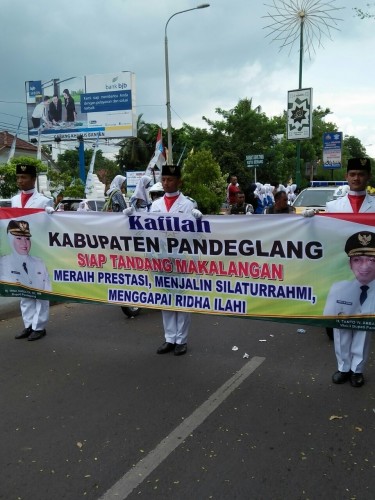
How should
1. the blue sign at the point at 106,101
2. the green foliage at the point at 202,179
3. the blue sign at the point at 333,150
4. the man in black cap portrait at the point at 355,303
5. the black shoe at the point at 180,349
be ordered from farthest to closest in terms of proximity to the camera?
the blue sign at the point at 106,101, the blue sign at the point at 333,150, the green foliage at the point at 202,179, the black shoe at the point at 180,349, the man in black cap portrait at the point at 355,303

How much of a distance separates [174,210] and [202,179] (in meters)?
15.6

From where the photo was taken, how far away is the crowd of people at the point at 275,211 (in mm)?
4027

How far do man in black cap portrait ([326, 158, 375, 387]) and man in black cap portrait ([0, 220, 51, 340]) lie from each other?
311 centimetres

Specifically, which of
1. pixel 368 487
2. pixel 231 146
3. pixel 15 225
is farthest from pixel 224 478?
pixel 231 146

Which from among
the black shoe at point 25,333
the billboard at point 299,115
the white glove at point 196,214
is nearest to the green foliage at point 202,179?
the billboard at point 299,115

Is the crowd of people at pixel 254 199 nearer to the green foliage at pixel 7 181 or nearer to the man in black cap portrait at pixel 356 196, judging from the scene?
the man in black cap portrait at pixel 356 196

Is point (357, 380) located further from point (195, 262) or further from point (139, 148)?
point (139, 148)

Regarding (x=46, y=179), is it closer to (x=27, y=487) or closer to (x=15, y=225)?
(x=15, y=225)

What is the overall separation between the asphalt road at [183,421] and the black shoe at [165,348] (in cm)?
8

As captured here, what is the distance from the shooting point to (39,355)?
5.10m

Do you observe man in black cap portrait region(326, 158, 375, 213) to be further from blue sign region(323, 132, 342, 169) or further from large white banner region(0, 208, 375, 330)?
blue sign region(323, 132, 342, 169)

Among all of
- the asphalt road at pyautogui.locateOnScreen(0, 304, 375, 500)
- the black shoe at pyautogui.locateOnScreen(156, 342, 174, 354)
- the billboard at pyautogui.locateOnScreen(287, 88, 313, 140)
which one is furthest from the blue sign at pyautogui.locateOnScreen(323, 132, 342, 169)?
the black shoe at pyautogui.locateOnScreen(156, 342, 174, 354)

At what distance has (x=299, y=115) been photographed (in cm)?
2095

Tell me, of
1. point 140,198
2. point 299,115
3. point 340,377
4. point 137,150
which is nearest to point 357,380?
point 340,377
